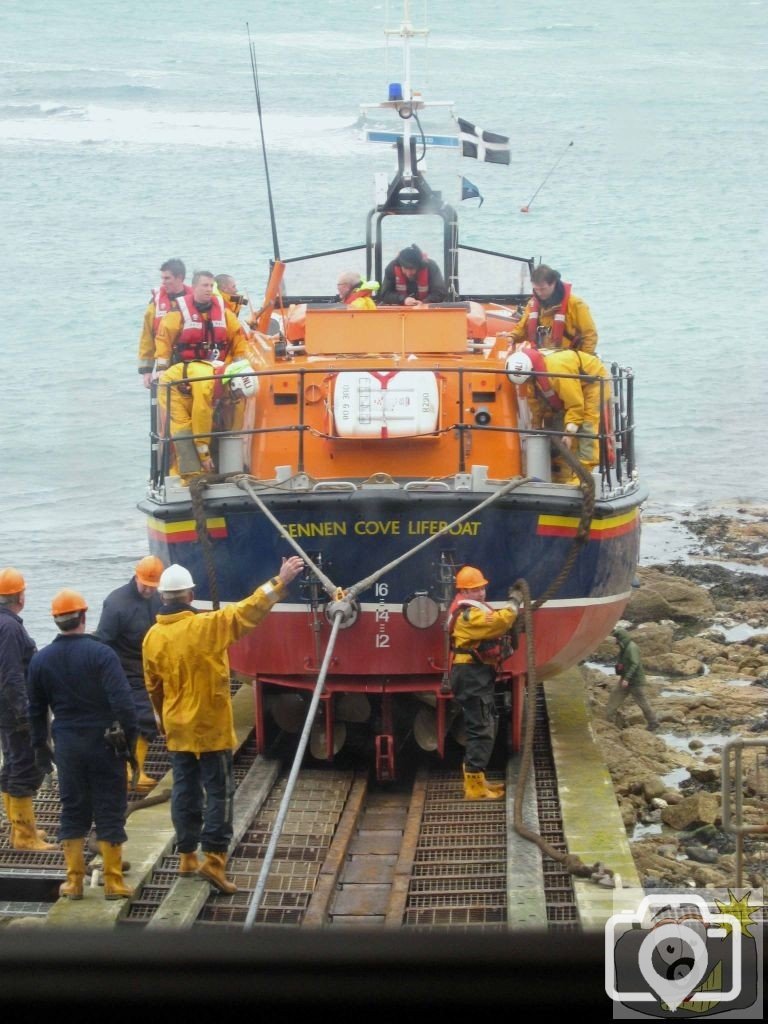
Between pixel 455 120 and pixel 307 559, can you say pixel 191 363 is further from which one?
pixel 455 120

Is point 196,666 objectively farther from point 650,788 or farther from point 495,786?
point 650,788

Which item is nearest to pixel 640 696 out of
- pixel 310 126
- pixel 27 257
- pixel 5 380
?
pixel 5 380

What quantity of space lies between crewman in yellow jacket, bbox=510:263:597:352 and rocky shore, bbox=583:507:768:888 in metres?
2.77

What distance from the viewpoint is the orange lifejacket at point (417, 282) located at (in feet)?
40.6

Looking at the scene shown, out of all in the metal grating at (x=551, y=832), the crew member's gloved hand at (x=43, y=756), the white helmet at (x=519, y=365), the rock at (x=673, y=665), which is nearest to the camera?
the metal grating at (x=551, y=832)

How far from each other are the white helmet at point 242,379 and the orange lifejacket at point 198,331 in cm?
43

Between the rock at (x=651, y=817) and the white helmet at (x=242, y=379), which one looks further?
the rock at (x=651, y=817)

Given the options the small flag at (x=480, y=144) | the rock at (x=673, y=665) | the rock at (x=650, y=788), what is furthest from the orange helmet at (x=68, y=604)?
the rock at (x=673, y=665)

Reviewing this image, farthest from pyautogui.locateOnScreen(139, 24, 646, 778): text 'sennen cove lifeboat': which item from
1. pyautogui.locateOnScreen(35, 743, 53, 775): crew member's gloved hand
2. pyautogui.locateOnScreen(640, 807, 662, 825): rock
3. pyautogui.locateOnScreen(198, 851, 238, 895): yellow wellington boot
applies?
pyautogui.locateOnScreen(35, 743, 53, 775): crew member's gloved hand

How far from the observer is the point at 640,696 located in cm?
1233

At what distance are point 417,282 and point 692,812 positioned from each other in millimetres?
4627

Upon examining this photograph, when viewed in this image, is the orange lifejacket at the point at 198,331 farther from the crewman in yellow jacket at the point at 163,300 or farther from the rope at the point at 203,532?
the rope at the point at 203,532

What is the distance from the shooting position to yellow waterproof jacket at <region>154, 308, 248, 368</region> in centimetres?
1022

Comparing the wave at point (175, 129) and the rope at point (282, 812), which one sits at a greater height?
the wave at point (175, 129)
